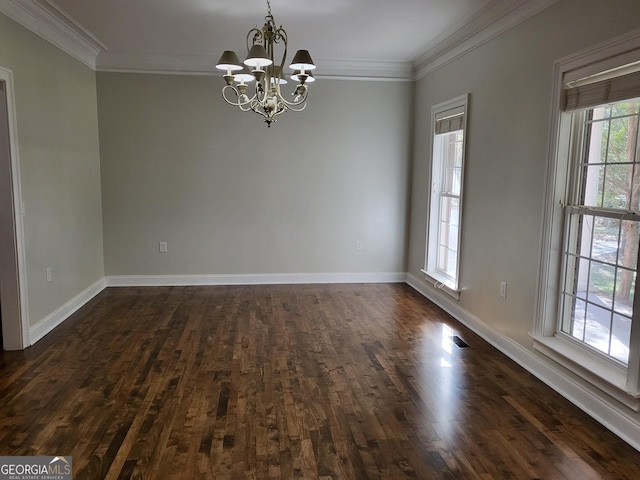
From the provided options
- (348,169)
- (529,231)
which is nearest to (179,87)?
(348,169)

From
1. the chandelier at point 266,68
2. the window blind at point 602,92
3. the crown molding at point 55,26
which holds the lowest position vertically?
the window blind at point 602,92

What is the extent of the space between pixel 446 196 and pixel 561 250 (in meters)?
1.95

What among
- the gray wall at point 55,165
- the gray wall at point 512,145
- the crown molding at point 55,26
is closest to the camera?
the gray wall at point 512,145

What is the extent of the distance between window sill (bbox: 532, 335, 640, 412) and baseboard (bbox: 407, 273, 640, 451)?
48 mm

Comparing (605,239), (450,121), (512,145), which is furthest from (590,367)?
(450,121)

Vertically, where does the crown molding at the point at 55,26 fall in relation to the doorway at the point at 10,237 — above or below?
above

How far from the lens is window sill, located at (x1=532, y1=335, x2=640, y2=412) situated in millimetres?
2428

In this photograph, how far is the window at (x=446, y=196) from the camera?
448cm

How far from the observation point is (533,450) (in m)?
2.34

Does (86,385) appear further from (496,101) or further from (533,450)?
(496,101)

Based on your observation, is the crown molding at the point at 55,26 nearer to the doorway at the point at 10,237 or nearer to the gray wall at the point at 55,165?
the gray wall at the point at 55,165

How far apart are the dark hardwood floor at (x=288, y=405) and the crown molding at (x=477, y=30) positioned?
2.47 m

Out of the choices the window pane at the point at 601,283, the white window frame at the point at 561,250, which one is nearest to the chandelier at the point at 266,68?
the white window frame at the point at 561,250

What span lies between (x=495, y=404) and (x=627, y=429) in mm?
661
